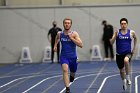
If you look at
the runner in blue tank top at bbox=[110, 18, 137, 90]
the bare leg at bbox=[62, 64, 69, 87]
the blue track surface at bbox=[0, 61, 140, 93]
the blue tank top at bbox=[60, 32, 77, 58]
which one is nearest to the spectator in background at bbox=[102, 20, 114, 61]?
the blue track surface at bbox=[0, 61, 140, 93]

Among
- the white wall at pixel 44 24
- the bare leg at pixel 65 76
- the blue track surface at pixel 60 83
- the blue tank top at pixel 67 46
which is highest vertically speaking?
the white wall at pixel 44 24

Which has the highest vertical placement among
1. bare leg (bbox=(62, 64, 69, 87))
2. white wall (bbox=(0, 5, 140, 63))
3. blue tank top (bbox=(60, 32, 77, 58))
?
white wall (bbox=(0, 5, 140, 63))

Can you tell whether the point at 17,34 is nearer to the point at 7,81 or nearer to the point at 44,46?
the point at 44,46

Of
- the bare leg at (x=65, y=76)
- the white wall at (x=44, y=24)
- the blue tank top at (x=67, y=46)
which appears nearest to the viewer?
the bare leg at (x=65, y=76)

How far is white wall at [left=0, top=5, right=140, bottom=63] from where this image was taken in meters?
Result: 25.9

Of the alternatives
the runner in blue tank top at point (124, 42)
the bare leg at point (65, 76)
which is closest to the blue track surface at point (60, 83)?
the runner in blue tank top at point (124, 42)

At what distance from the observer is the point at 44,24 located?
26.2 meters

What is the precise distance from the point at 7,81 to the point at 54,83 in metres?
2.02

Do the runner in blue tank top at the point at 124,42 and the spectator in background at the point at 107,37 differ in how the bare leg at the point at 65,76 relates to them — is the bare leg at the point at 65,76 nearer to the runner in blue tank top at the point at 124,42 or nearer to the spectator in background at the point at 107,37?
the runner in blue tank top at the point at 124,42

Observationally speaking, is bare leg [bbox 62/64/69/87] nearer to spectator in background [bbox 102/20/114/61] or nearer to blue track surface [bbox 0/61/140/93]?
blue track surface [bbox 0/61/140/93]

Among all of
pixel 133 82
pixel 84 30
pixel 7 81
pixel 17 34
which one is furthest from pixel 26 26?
pixel 133 82

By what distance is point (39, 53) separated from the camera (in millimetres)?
26156

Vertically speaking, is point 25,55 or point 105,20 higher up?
point 105,20

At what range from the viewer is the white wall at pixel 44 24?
2592cm
